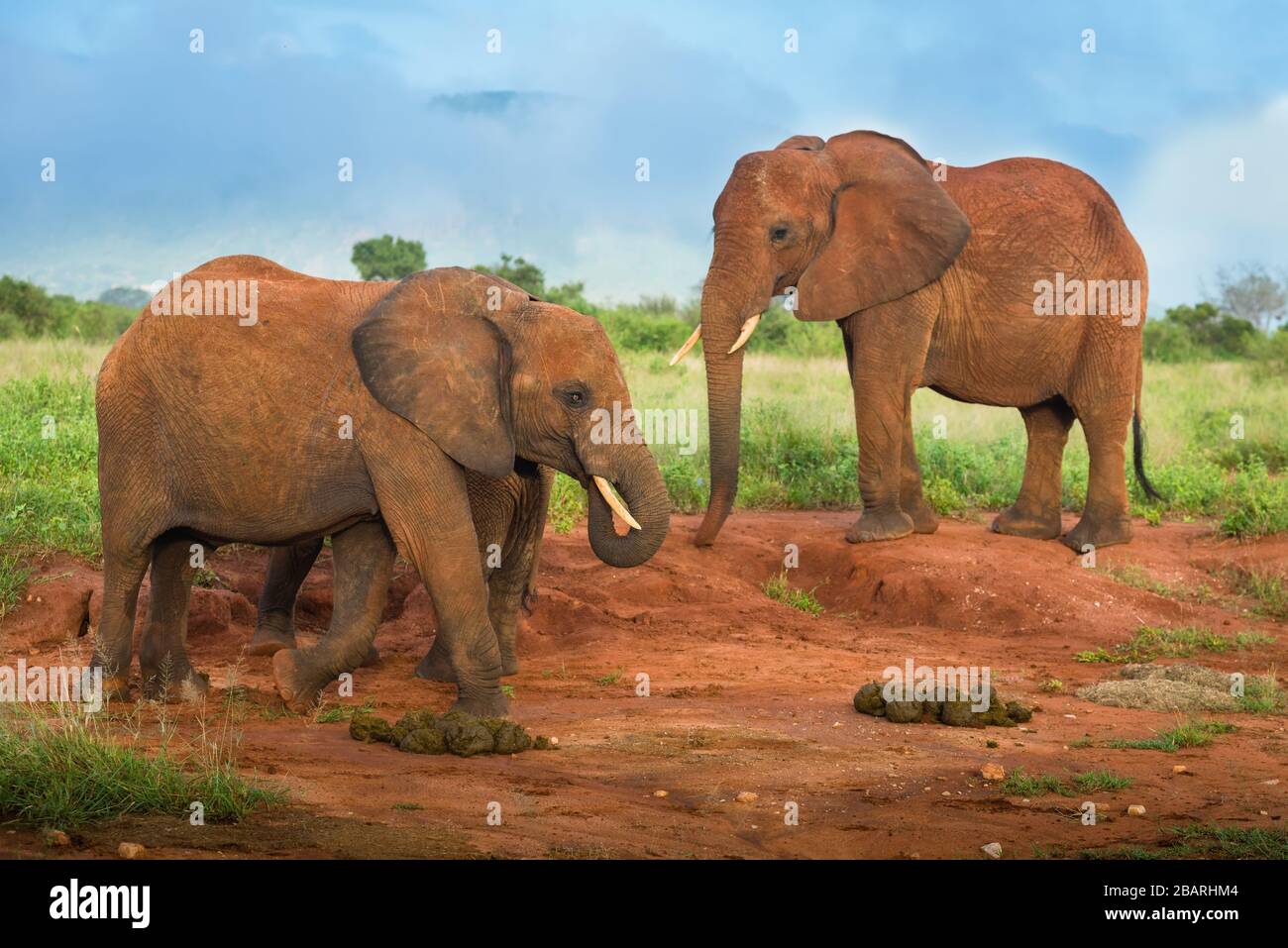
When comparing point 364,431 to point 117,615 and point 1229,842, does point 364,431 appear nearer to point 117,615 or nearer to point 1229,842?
point 117,615

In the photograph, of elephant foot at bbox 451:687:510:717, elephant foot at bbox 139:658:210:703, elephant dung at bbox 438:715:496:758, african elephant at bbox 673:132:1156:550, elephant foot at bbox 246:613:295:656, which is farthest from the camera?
african elephant at bbox 673:132:1156:550

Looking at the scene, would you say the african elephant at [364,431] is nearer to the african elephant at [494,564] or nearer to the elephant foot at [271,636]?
the african elephant at [494,564]

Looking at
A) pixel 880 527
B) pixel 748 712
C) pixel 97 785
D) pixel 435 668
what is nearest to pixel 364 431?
pixel 435 668

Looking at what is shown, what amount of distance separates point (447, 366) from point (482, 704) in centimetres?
155

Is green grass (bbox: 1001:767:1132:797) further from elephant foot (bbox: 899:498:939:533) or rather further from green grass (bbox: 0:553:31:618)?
green grass (bbox: 0:553:31:618)

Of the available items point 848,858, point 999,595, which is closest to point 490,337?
point 848,858

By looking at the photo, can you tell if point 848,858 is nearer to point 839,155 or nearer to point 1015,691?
point 1015,691

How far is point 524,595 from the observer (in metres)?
8.88

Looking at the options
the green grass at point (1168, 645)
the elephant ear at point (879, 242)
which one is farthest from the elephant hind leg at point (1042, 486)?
the green grass at point (1168, 645)

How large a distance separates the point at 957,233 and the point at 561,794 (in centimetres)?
659

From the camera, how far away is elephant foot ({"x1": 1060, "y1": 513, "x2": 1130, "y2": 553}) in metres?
12.1

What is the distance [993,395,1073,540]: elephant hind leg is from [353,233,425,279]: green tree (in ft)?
91.1

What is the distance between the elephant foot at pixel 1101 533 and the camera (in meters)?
12.1

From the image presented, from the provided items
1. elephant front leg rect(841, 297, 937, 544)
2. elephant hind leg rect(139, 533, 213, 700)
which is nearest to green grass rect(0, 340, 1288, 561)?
elephant front leg rect(841, 297, 937, 544)
